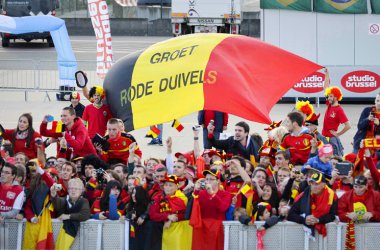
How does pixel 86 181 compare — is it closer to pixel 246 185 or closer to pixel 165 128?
pixel 246 185

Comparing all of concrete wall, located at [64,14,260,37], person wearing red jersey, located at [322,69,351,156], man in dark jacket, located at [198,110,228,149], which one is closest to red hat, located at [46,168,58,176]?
man in dark jacket, located at [198,110,228,149]

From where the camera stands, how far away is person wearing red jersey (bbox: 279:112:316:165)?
51.6 ft

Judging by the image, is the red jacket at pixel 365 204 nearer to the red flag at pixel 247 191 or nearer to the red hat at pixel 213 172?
the red flag at pixel 247 191

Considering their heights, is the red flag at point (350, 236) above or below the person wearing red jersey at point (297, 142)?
below

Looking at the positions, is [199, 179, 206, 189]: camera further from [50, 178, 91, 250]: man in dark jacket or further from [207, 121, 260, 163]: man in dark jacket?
[207, 121, 260, 163]: man in dark jacket

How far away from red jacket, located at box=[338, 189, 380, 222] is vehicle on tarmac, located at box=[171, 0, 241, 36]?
84.5 ft

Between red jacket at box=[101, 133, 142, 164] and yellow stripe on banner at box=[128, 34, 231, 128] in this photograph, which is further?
red jacket at box=[101, 133, 142, 164]

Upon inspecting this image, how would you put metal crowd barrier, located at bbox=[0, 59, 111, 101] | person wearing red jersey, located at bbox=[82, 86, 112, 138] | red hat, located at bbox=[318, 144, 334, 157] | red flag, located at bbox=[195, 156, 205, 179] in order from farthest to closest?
metal crowd barrier, located at bbox=[0, 59, 111, 101] < person wearing red jersey, located at bbox=[82, 86, 112, 138] < red flag, located at bbox=[195, 156, 205, 179] < red hat, located at bbox=[318, 144, 334, 157]

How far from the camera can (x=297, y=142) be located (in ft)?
51.6

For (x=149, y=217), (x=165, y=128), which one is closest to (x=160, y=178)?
(x=149, y=217)

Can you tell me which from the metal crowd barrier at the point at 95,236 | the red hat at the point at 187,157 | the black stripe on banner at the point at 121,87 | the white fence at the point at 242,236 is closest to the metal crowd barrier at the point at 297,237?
the white fence at the point at 242,236

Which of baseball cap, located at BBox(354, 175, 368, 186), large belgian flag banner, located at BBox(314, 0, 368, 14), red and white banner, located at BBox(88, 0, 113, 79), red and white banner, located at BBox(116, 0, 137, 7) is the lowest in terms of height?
baseball cap, located at BBox(354, 175, 368, 186)

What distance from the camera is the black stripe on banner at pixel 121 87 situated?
15.0m

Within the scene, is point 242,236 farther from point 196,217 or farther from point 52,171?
point 52,171
